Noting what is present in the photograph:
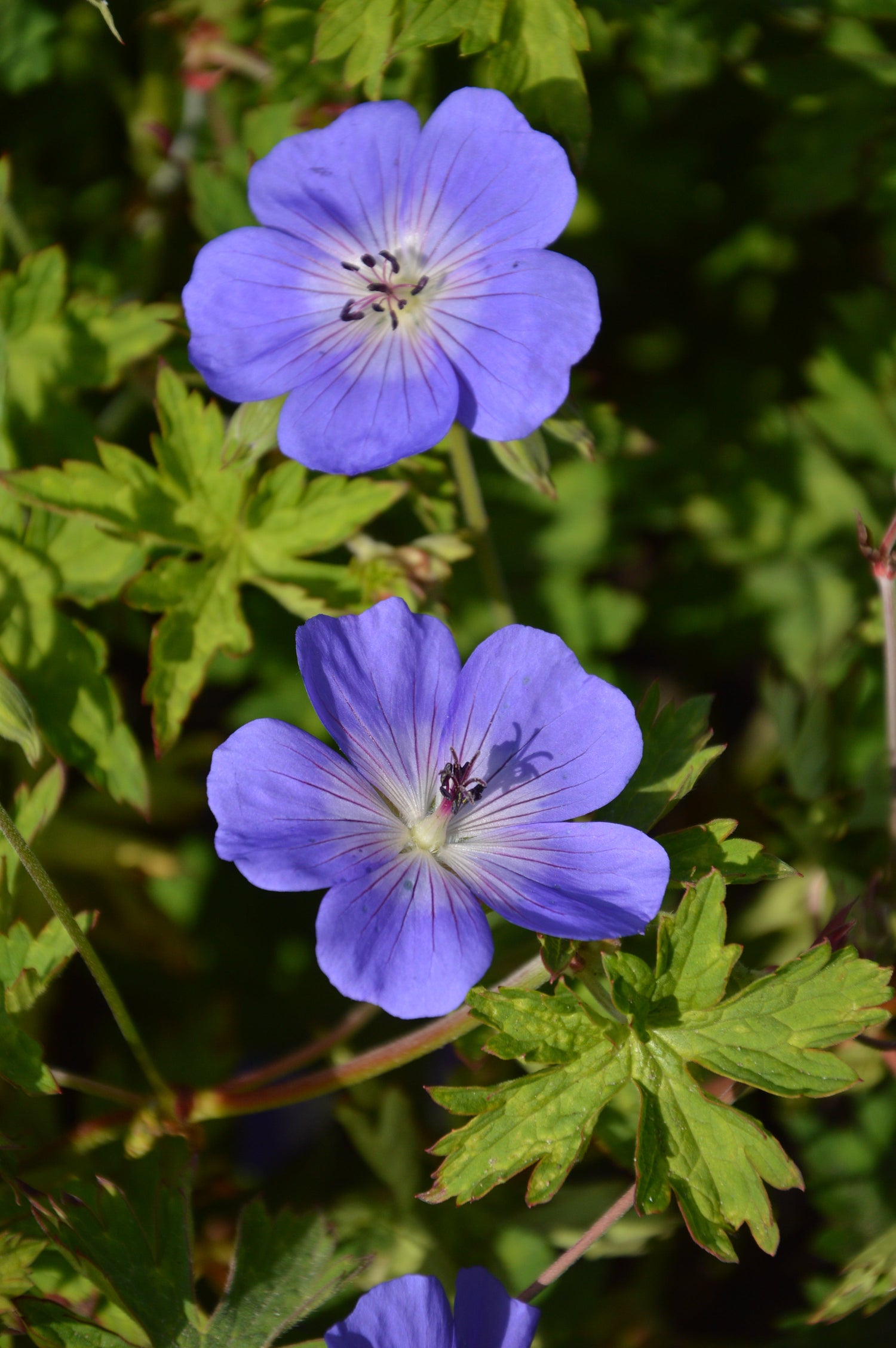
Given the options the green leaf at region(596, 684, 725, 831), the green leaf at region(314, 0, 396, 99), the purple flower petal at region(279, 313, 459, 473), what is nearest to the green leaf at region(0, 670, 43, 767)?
the purple flower petal at region(279, 313, 459, 473)

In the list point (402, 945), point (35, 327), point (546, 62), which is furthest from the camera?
point (35, 327)

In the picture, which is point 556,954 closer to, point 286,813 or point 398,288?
point 286,813

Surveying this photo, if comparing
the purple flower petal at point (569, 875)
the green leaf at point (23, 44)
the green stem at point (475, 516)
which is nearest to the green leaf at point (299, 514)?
the green stem at point (475, 516)

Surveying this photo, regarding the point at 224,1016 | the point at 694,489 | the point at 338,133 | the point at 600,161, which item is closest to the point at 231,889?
the point at 224,1016

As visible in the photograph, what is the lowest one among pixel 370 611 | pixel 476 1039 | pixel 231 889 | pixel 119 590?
pixel 231 889

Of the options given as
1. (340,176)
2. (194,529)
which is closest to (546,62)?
(340,176)

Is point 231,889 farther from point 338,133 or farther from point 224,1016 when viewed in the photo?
point 338,133
